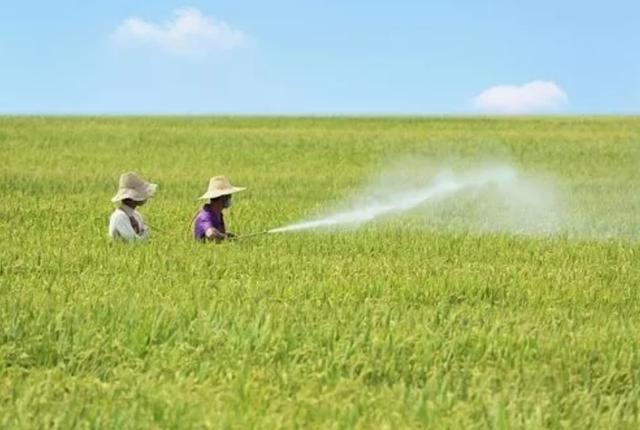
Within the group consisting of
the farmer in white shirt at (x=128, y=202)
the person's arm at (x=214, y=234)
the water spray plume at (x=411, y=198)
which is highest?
the farmer in white shirt at (x=128, y=202)

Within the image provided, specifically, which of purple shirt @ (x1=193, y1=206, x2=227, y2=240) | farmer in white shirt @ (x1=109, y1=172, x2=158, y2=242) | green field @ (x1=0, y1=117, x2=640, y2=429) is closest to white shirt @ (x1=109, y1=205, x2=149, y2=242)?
farmer in white shirt @ (x1=109, y1=172, x2=158, y2=242)

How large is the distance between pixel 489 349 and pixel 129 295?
8.94 feet

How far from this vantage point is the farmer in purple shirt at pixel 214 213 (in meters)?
12.2

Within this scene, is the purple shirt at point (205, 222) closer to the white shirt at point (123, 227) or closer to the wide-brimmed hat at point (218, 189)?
the wide-brimmed hat at point (218, 189)

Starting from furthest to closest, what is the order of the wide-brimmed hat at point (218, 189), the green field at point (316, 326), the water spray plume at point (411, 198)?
the water spray plume at point (411, 198) → the wide-brimmed hat at point (218, 189) → the green field at point (316, 326)

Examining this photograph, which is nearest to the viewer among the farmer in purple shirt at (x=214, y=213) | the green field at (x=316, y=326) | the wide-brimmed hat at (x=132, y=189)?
the green field at (x=316, y=326)

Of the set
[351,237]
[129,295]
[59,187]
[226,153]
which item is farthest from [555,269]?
[226,153]

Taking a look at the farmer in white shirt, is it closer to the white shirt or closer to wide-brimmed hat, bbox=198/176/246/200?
the white shirt

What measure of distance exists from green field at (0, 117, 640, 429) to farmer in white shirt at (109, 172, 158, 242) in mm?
279

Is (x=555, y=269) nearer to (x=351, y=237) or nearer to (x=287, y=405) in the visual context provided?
(x=351, y=237)

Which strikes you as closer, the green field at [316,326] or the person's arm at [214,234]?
the green field at [316,326]

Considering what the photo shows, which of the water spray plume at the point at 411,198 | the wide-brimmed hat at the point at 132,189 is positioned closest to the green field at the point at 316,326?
the wide-brimmed hat at the point at 132,189

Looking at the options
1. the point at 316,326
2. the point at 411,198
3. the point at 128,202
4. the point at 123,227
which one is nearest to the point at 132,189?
the point at 128,202

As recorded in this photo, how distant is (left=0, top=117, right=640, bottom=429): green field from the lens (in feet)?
17.9
